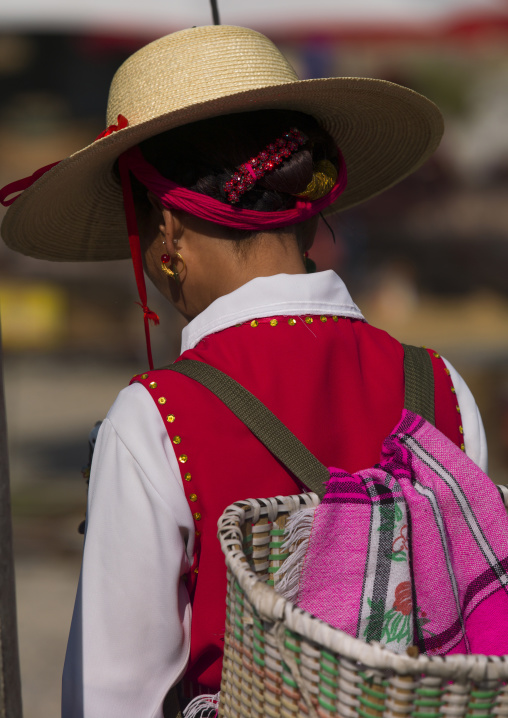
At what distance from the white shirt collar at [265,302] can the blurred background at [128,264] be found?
2390 millimetres

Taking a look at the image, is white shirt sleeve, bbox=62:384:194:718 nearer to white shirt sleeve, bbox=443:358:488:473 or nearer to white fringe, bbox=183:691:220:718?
white fringe, bbox=183:691:220:718

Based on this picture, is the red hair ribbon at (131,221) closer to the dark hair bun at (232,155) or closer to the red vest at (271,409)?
the dark hair bun at (232,155)

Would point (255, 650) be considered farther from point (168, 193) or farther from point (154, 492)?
point (168, 193)

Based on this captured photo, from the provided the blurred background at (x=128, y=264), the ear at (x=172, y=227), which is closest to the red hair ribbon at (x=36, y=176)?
the ear at (x=172, y=227)

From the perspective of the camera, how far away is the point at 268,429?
1.11 m

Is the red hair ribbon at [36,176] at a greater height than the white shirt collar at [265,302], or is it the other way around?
the red hair ribbon at [36,176]

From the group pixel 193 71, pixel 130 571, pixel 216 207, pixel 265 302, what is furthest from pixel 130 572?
pixel 193 71

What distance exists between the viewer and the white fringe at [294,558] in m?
1.04

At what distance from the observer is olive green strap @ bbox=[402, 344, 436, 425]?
Result: 121 centimetres

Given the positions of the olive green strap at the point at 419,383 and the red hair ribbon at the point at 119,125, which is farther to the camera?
the red hair ribbon at the point at 119,125

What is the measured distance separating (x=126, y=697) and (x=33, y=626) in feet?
8.23

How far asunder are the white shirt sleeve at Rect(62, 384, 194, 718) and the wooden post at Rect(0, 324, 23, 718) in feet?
0.53

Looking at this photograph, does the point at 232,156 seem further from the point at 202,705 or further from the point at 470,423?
the point at 202,705

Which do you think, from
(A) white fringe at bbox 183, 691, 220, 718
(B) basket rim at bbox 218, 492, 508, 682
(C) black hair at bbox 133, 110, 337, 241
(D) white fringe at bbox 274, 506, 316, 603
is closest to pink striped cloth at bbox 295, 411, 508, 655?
(D) white fringe at bbox 274, 506, 316, 603
